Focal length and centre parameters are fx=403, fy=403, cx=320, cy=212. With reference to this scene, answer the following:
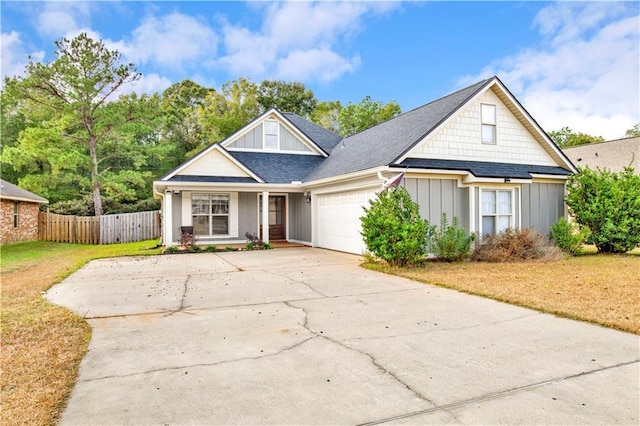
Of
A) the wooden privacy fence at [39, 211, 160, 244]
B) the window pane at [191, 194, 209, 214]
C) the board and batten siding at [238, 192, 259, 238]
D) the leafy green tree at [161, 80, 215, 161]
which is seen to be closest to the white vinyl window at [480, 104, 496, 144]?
the board and batten siding at [238, 192, 259, 238]

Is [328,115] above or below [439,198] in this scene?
above

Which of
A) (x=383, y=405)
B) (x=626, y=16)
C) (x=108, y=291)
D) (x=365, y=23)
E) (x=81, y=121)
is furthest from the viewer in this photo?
(x=81, y=121)

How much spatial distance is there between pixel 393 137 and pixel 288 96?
2983 cm

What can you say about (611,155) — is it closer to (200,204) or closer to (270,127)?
(270,127)

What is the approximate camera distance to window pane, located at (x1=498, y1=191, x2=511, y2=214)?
43.9 ft

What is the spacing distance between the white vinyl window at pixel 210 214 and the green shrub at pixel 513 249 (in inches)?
405

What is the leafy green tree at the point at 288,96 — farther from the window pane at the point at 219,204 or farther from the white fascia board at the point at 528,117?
the white fascia board at the point at 528,117

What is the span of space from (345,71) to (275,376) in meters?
27.8

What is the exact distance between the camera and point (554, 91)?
2175 cm

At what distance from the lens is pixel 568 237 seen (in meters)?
13.5

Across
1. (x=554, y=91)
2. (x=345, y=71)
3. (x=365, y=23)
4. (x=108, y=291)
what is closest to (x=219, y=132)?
(x=345, y=71)

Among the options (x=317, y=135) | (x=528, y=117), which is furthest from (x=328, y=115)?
(x=528, y=117)

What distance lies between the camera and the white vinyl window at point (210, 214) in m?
17.0

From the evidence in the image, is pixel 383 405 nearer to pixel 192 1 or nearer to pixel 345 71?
pixel 192 1
